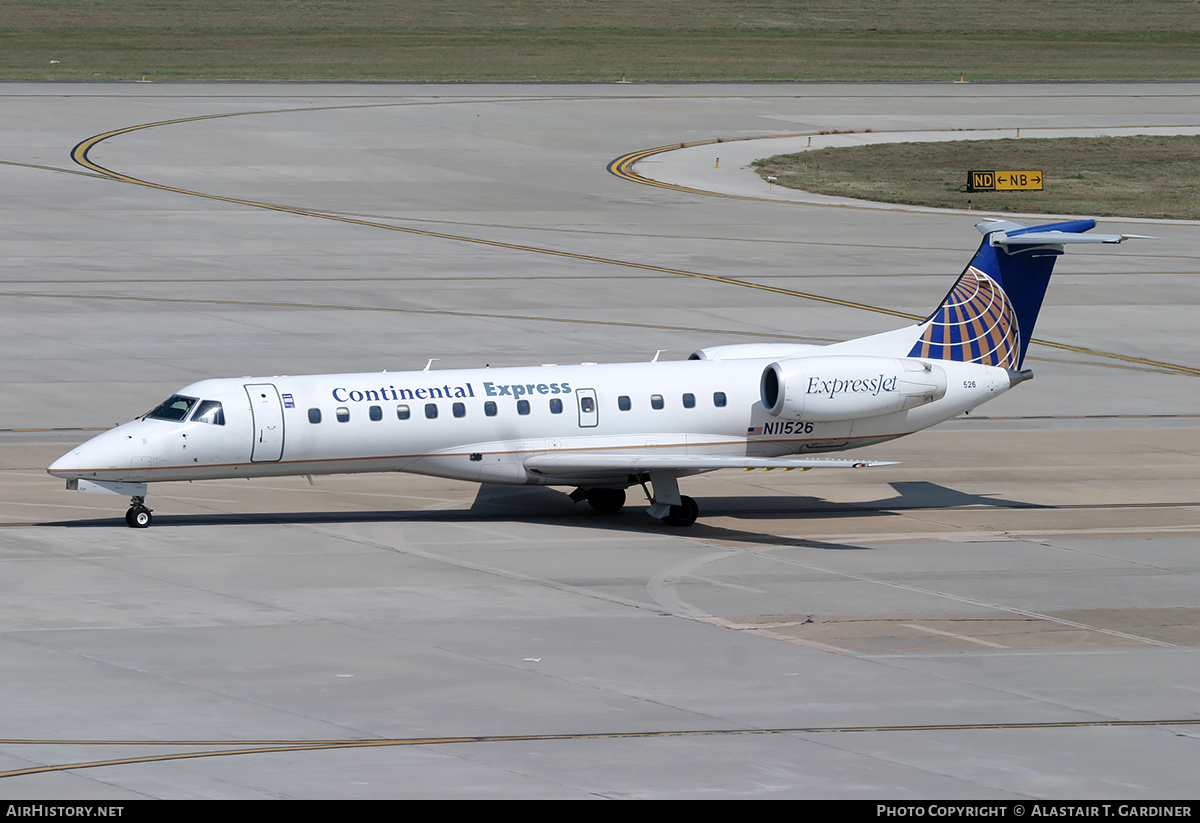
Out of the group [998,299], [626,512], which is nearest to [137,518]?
[626,512]

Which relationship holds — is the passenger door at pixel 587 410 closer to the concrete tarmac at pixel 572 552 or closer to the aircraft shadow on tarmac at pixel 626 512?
the aircraft shadow on tarmac at pixel 626 512

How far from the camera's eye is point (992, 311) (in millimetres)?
37406

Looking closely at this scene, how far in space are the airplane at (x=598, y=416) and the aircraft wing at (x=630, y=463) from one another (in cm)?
4

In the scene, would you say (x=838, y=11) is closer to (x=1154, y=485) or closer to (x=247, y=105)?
(x=247, y=105)

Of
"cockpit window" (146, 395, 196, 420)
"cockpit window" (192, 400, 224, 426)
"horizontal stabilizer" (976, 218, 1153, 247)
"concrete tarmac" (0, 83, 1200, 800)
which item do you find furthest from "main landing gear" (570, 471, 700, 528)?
"horizontal stabilizer" (976, 218, 1153, 247)

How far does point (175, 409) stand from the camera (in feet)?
107

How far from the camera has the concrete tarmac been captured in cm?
2073

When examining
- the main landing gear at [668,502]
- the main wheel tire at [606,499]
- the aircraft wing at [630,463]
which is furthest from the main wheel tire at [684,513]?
the main wheel tire at [606,499]

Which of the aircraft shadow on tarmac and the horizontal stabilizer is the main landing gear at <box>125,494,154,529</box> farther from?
the horizontal stabilizer

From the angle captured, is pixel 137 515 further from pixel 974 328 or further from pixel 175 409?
pixel 974 328

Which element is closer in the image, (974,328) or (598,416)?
(598,416)

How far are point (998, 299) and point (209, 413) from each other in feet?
52.9

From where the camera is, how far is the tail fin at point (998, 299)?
3700cm
